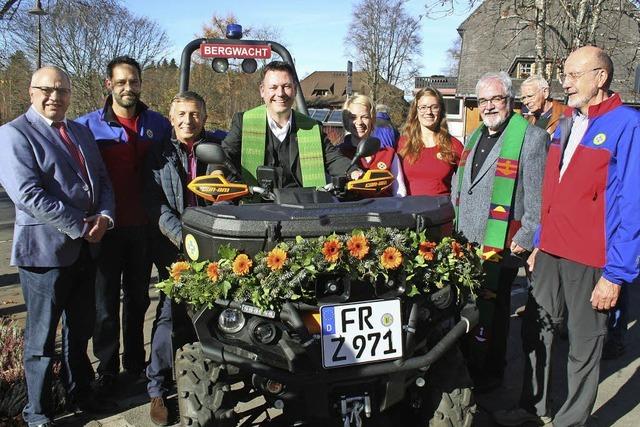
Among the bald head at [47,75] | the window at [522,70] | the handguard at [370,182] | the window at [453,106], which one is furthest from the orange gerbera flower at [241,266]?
the window at [453,106]

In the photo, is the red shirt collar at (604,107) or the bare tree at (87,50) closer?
the red shirt collar at (604,107)

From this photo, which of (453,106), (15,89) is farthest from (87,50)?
(453,106)

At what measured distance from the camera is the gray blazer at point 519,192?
3.93 m

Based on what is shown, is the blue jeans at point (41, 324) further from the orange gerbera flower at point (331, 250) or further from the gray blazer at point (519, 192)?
the gray blazer at point (519, 192)

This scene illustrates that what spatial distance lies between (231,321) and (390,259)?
763 mm

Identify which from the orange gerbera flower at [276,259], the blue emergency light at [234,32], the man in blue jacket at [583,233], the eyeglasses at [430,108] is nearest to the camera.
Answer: the orange gerbera flower at [276,259]

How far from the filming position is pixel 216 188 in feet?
10.2

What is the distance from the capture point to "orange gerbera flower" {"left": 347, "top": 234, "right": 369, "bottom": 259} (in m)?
2.65

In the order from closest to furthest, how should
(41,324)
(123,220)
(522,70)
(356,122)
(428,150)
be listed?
(41,324)
(123,220)
(428,150)
(356,122)
(522,70)

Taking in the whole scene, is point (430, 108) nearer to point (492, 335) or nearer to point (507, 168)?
point (507, 168)

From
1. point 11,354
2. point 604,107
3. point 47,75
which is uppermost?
point 47,75

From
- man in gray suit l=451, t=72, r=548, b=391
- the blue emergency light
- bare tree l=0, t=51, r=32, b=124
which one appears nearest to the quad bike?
man in gray suit l=451, t=72, r=548, b=391

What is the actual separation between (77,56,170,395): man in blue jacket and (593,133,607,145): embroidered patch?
8.85 feet

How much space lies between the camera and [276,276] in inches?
102
